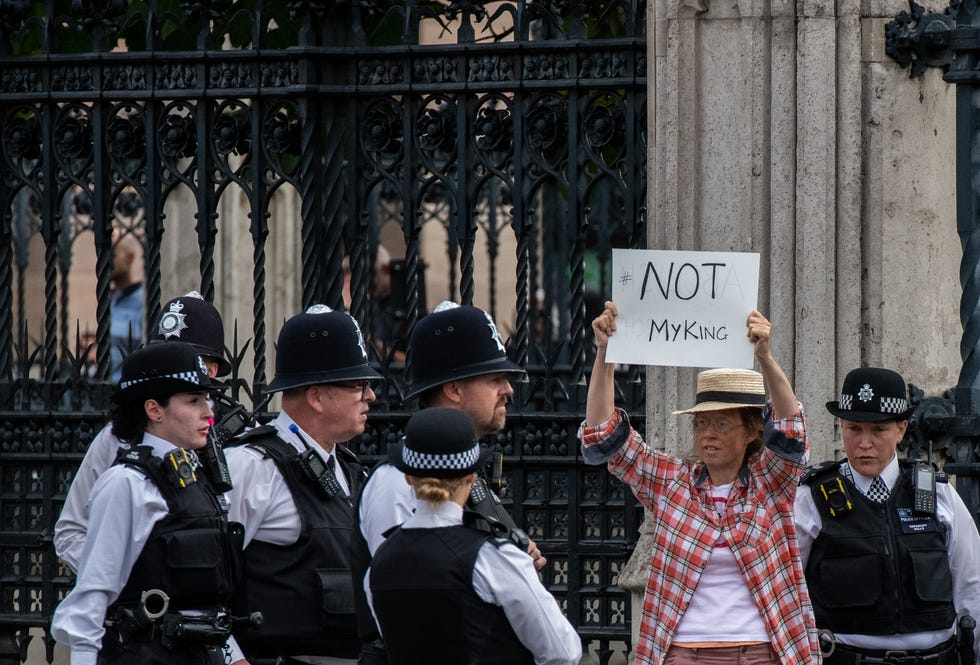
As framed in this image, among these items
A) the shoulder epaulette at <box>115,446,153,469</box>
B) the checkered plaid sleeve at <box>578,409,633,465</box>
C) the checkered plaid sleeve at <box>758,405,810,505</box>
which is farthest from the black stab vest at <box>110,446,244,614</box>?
the checkered plaid sleeve at <box>758,405,810,505</box>

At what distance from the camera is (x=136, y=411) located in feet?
19.9

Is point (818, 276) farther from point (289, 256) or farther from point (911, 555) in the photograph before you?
point (289, 256)

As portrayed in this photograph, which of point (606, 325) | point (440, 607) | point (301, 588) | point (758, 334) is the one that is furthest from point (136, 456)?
point (758, 334)

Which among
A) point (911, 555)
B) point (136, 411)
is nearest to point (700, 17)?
point (911, 555)

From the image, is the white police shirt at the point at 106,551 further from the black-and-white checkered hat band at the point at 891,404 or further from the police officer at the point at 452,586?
the black-and-white checkered hat band at the point at 891,404

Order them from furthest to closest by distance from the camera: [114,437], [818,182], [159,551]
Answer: [818,182]
[114,437]
[159,551]

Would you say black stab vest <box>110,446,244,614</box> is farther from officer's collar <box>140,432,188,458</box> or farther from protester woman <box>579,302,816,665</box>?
protester woman <box>579,302,816,665</box>

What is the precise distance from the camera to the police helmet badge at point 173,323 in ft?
23.9

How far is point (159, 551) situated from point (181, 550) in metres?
0.07

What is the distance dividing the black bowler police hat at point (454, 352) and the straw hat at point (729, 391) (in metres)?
0.74

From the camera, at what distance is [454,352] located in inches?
228

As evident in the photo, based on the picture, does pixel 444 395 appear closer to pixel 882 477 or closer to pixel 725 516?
pixel 725 516

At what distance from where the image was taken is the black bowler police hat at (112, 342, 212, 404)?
5.98 m

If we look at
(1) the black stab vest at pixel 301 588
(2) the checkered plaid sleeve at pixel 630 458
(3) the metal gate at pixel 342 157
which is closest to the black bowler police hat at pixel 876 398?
(2) the checkered plaid sleeve at pixel 630 458
